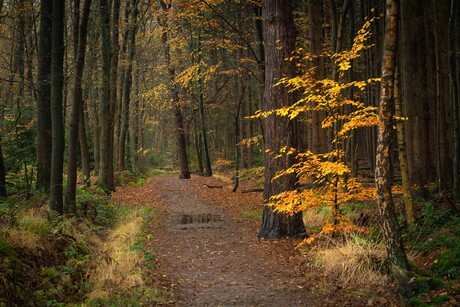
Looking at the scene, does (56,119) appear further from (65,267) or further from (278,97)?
(278,97)

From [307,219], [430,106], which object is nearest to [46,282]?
[307,219]

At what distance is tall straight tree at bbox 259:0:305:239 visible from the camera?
385 inches

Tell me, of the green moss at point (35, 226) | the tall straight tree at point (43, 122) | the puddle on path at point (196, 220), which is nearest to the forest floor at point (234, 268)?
the puddle on path at point (196, 220)

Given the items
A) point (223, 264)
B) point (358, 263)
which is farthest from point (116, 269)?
point (358, 263)

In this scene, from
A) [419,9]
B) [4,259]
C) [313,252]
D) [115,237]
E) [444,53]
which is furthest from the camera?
[419,9]

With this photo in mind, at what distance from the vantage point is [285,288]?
682 centimetres

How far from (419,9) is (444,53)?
4.17m

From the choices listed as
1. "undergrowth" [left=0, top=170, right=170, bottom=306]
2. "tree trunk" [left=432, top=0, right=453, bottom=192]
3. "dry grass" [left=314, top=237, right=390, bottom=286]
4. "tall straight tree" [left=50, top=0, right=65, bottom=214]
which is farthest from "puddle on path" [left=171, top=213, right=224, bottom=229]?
"tree trunk" [left=432, top=0, right=453, bottom=192]

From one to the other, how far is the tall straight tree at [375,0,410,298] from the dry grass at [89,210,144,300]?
158 inches

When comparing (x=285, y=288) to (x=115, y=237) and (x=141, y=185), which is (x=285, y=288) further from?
(x=141, y=185)

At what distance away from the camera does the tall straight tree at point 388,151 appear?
18.9ft

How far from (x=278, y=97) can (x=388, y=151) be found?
14.5ft

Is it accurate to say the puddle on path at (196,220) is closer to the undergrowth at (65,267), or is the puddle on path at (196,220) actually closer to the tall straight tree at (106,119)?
the undergrowth at (65,267)

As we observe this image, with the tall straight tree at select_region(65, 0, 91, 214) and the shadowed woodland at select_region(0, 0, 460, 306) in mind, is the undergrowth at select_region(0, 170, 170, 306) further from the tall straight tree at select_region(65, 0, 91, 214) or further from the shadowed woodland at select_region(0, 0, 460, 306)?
the tall straight tree at select_region(65, 0, 91, 214)
